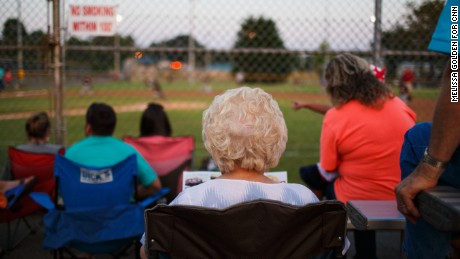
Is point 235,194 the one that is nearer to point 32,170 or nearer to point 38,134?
point 32,170

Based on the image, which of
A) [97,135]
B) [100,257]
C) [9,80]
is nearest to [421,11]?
[97,135]

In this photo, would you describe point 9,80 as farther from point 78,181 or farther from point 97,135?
point 78,181

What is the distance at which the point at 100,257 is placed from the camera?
432cm

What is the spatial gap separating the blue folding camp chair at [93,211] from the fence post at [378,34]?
9.98 feet

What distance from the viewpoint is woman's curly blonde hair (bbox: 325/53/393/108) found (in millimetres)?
3578

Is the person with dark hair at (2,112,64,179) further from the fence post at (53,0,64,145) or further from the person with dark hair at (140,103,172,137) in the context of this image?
the person with dark hair at (140,103,172,137)

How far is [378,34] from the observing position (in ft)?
17.3

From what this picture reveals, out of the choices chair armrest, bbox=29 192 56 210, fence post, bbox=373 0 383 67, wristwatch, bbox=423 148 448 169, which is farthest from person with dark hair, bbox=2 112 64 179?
wristwatch, bbox=423 148 448 169

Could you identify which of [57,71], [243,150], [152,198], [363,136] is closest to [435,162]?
[243,150]

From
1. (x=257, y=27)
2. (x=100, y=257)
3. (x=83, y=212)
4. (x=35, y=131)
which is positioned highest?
(x=257, y=27)

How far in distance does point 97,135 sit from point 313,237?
95.3 inches

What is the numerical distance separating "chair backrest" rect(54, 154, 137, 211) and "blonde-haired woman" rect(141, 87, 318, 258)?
59.9 inches

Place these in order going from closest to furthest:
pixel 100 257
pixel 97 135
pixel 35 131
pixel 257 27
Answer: pixel 97 135, pixel 100 257, pixel 35 131, pixel 257 27

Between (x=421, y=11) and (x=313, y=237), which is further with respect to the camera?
(x=421, y=11)
